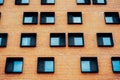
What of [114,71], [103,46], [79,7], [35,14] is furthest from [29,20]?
[114,71]

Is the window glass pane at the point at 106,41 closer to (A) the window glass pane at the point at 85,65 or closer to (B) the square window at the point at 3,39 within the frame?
(A) the window glass pane at the point at 85,65

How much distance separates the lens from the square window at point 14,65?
24.3m

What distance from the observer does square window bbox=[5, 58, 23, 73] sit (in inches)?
955

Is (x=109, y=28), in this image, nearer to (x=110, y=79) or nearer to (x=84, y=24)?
(x=84, y=24)

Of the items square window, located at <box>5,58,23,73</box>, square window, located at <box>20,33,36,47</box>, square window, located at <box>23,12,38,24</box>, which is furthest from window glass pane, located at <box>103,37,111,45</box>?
square window, located at <box>5,58,23,73</box>

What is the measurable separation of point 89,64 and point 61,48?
2.90 metres

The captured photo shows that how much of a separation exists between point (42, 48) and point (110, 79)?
21.6 ft

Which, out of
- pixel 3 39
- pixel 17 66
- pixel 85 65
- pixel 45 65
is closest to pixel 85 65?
pixel 85 65

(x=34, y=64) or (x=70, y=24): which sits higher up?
(x=70, y=24)

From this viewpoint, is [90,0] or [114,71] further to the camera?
[90,0]

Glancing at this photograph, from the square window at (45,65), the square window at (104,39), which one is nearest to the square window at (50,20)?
the square window at (45,65)

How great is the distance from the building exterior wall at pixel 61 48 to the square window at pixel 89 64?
0.36 metres

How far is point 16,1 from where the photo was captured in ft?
93.2

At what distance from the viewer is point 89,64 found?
976 inches
